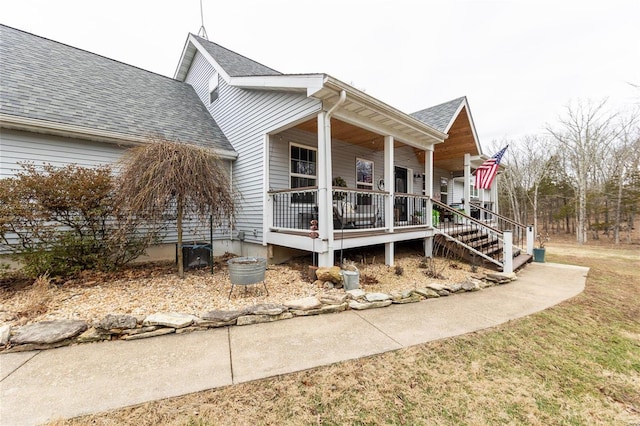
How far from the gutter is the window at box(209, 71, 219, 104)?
3334 mm

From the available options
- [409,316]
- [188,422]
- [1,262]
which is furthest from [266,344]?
[1,262]

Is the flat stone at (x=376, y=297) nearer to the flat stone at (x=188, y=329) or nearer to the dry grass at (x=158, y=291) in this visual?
the dry grass at (x=158, y=291)

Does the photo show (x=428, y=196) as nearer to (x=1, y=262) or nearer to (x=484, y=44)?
(x=484, y=44)

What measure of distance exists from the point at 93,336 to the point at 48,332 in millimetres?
434

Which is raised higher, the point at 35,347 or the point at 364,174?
the point at 364,174

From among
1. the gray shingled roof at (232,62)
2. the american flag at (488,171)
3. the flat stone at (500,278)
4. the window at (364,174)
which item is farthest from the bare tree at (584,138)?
the gray shingled roof at (232,62)

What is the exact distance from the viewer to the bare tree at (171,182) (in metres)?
4.23

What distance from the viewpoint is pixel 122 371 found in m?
2.34

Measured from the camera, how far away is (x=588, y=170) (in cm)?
1662

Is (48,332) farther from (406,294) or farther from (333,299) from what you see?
(406,294)

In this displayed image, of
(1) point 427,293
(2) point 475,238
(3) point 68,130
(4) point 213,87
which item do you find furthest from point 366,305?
(4) point 213,87

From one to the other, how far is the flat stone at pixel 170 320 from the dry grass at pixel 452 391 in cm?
130

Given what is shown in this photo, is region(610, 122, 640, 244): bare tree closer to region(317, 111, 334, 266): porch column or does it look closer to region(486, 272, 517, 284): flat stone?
region(486, 272, 517, 284): flat stone

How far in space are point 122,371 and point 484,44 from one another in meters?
14.6
